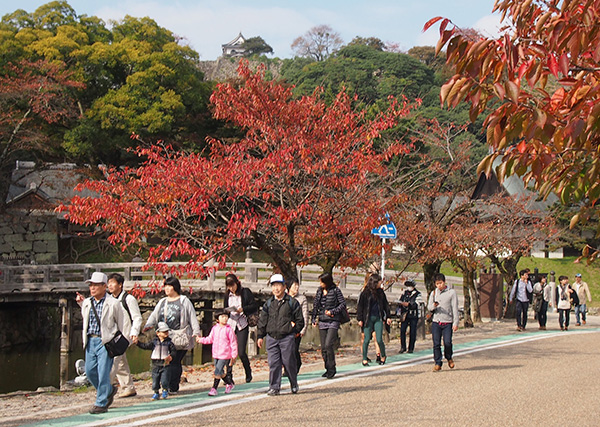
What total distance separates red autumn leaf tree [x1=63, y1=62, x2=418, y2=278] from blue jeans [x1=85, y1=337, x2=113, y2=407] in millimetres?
3326

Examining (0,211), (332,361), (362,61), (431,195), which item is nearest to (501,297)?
(431,195)

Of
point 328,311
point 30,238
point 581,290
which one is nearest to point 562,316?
point 581,290

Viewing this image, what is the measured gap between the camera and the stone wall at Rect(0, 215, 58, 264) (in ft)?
113

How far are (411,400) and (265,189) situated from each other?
20.1 feet

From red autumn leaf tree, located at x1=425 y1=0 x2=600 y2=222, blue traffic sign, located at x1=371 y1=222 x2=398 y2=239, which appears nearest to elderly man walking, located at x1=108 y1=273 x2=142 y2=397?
red autumn leaf tree, located at x1=425 y1=0 x2=600 y2=222

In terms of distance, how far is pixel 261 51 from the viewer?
399ft

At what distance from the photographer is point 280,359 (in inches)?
352

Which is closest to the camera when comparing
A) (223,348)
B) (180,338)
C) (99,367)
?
(99,367)

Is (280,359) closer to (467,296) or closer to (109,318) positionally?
(109,318)

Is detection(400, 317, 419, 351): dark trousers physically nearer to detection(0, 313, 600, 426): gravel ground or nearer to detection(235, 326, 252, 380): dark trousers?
detection(0, 313, 600, 426): gravel ground

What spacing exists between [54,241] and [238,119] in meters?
25.3

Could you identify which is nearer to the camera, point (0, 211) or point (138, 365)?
point (138, 365)

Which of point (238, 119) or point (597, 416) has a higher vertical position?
point (238, 119)

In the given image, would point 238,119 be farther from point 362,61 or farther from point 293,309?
point 362,61
